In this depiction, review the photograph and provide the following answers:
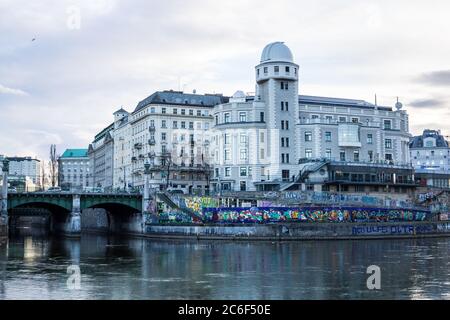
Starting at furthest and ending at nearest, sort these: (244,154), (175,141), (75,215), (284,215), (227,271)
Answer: (175,141) < (244,154) < (75,215) < (284,215) < (227,271)

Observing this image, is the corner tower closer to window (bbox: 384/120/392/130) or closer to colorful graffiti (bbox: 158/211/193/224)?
window (bbox: 384/120/392/130)

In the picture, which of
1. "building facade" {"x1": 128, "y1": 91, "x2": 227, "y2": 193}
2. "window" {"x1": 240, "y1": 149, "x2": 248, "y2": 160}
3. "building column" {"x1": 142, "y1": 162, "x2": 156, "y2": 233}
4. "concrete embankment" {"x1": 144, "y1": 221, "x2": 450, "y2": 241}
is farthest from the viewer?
"building facade" {"x1": 128, "y1": 91, "x2": 227, "y2": 193}

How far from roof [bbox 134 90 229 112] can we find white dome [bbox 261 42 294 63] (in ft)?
93.4

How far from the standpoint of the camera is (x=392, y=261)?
2901 inches

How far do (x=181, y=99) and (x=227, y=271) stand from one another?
100485mm

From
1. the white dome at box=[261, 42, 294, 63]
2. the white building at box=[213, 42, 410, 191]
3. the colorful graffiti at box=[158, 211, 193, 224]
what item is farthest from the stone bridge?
the white dome at box=[261, 42, 294, 63]

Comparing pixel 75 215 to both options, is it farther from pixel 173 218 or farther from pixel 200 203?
pixel 200 203

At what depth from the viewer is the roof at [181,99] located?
158 m

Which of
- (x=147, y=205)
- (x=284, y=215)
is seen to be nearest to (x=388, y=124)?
(x=284, y=215)

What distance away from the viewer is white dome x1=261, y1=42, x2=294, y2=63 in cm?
13850

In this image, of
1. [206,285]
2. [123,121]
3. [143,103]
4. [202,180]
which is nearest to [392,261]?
[206,285]

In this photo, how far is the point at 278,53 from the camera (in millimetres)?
138750

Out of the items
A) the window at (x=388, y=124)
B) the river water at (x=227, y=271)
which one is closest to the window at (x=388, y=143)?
the window at (x=388, y=124)
